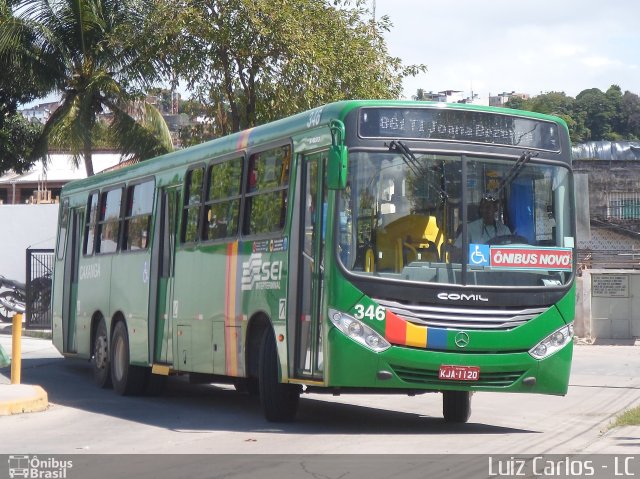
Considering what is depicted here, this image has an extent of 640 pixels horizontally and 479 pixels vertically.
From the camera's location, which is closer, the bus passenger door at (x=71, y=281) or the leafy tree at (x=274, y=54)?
the bus passenger door at (x=71, y=281)

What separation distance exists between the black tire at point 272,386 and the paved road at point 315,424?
9.0 inches

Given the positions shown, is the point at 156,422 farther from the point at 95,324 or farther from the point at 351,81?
the point at 351,81

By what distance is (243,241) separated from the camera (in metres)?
12.6

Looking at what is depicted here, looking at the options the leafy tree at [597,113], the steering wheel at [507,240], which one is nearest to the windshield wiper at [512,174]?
the steering wheel at [507,240]

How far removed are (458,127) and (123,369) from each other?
289 inches

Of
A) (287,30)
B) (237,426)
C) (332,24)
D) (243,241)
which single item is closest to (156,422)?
(237,426)

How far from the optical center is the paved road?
408 inches

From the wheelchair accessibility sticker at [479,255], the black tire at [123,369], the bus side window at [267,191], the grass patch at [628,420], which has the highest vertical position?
the bus side window at [267,191]

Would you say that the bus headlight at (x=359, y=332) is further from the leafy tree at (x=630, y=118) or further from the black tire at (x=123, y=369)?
the leafy tree at (x=630, y=118)

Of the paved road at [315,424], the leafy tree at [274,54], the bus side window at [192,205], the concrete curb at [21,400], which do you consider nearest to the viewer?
the paved road at [315,424]

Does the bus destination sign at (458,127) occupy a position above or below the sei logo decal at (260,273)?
above

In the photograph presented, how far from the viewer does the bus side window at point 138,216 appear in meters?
15.8

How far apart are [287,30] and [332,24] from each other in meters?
1.68

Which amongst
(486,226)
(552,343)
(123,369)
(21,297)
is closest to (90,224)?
(123,369)
